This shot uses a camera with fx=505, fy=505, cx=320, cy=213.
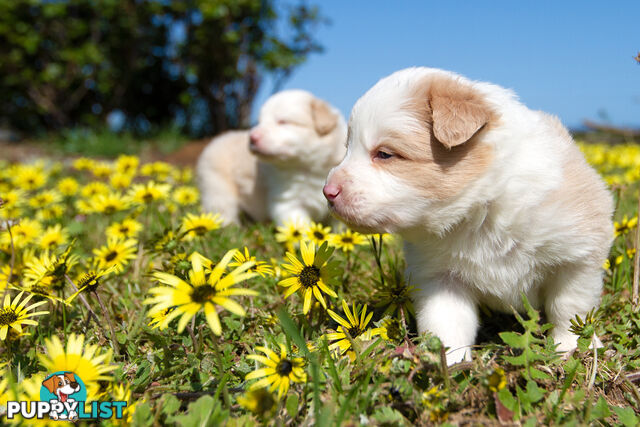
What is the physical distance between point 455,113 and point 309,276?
0.84 meters

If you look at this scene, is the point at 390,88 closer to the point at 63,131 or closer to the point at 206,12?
the point at 206,12

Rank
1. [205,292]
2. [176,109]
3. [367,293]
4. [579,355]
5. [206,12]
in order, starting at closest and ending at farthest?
1. [205,292]
2. [579,355]
3. [367,293]
4. [206,12]
5. [176,109]

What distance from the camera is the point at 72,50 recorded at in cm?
992

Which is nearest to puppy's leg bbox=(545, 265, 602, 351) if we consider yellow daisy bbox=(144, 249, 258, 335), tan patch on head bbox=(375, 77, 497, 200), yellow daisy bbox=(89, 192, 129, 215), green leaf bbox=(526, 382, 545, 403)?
green leaf bbox=(526, 382, 545, 403)

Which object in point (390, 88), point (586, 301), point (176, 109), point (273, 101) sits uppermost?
point (176, 109)

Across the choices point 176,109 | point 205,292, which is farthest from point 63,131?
point 205,292

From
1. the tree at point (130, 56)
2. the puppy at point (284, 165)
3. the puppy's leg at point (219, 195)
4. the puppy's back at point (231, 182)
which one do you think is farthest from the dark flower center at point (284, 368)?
the tree at point (130, 56)

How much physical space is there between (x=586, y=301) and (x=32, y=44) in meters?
10.4

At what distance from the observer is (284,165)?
183 inches

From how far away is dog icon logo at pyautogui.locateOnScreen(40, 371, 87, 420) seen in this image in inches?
58.9

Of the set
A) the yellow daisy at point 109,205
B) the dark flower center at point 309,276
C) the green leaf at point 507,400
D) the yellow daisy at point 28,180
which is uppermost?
the yellow daisy at point 28,180

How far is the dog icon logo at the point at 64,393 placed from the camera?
1.50m

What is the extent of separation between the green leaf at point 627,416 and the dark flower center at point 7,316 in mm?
2174

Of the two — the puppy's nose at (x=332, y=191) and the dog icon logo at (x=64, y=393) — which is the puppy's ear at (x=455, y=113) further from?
the dog icon logo at (x=64, y=393)
